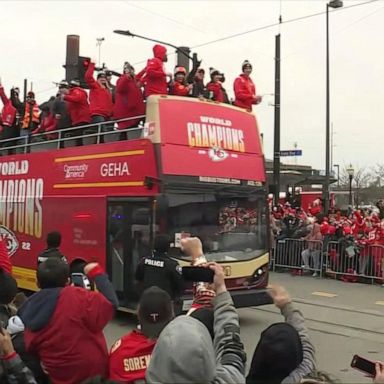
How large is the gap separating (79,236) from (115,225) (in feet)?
3.28

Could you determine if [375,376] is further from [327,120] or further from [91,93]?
[327,120]

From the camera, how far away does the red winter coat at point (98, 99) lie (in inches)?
480

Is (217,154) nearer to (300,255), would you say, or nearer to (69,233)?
(69,233)

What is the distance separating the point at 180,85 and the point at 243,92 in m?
1.25

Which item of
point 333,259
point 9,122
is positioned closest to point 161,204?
point 9,122

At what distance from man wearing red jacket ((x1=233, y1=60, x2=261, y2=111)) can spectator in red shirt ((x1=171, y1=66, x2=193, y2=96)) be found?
0.95 meters

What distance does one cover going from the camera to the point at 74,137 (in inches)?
460

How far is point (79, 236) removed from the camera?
10.8 m

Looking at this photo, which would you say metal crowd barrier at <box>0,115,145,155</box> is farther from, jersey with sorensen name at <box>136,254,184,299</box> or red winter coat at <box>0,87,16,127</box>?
jersey with sorensen name at <box>136,254,184,299</box>

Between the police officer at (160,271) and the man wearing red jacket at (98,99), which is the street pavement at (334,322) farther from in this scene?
the man wearing red jacket at (98,99)

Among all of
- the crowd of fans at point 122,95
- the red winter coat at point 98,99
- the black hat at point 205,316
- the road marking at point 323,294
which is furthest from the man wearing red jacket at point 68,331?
the road marking at point 323,294

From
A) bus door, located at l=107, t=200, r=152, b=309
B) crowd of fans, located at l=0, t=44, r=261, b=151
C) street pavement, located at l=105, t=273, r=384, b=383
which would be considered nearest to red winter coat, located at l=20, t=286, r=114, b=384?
street pavement, located at l=105, t=273, r=384, b=383

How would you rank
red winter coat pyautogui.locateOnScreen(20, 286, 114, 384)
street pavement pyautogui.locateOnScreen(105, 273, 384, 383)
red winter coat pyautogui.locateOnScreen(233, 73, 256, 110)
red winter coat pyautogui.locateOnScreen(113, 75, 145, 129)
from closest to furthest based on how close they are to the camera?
red winter coat pyautogui.locateOnScreen(20, 286, 114, 384) < street pavement pyautogui.locateOnScreen(105, 273, 384, 383) < red winter coat pyautogui.locateOnScreen(113, 75, 145, 129) < red winter coat pyautogui.locateOnScreen(233, 73, 256, 110)

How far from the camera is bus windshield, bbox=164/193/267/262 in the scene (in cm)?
945
